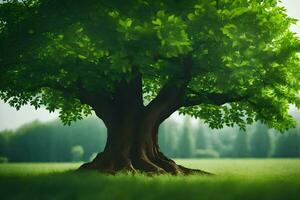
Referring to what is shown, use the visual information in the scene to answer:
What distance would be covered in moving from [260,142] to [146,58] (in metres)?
93.6

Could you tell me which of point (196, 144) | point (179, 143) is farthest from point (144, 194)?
point (196, 144)

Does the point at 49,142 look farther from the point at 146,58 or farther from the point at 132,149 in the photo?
the point at 146,58

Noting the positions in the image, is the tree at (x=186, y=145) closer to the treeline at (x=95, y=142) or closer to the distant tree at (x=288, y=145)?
the treeline at (x=95, y=142)

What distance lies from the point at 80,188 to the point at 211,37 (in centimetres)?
875

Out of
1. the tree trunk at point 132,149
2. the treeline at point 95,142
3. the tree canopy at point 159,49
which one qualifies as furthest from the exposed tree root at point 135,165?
the treeline at point 95,142

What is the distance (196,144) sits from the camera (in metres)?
124

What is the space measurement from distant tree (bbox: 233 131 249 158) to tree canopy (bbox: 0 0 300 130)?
8320 cm

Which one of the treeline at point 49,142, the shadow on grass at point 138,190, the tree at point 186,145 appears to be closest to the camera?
the shadow on grass at point 138,190

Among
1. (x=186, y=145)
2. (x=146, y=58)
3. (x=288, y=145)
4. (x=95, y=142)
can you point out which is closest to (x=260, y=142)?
(x=288, y=145)

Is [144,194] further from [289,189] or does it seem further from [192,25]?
[192,25]

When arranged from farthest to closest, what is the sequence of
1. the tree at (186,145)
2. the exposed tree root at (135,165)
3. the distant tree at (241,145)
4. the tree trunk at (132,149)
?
the tree at (186,145)
the distant tree at (241,145)
the tree trunk at (132,149)
the exposed tree root at (135,165)

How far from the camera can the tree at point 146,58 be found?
62.0 feet

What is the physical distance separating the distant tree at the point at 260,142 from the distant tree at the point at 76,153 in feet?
138

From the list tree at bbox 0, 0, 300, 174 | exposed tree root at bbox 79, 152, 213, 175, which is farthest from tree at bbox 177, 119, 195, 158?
exposed tree root at bbox 79, 152, 213, 175
